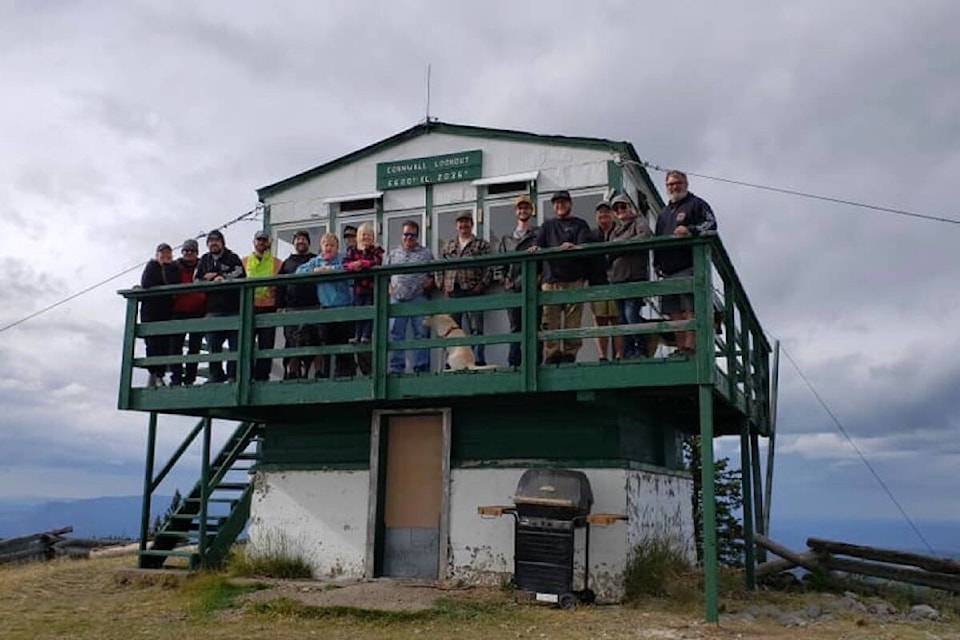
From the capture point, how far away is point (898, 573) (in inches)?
577

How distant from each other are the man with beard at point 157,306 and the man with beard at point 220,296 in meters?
0.47

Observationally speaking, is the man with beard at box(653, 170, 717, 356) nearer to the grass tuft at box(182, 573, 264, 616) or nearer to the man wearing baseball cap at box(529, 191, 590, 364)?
the man wearing baseball cap at box(529, 191, 590, 364)

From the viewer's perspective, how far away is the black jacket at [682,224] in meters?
10.1

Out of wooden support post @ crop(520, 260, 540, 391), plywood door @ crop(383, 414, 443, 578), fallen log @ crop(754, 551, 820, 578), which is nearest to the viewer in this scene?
wooden support post @ crop(520, 260, 540, 391)

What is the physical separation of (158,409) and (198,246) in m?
2.31

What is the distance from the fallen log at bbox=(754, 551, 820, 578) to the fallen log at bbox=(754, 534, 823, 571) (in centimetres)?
2

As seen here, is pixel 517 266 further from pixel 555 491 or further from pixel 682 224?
pixel 555 491

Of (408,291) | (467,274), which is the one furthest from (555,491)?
(408,291)

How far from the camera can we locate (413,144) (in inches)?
553

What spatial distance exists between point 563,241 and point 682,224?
4.43 feet

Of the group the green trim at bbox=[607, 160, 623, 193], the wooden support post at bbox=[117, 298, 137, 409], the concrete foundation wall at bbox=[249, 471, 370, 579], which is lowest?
the concrete foundation wall at bbox=[249, 471, 370, 579]

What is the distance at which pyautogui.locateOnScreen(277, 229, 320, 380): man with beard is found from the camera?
12.1 metres

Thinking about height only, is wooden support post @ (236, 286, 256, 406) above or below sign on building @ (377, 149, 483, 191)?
below

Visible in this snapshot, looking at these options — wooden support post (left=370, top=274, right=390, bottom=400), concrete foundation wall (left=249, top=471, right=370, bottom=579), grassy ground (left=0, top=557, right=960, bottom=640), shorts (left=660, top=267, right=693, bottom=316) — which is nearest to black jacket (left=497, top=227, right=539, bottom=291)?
wooden support post (left=370, top=274, right=390, bottom=400)
